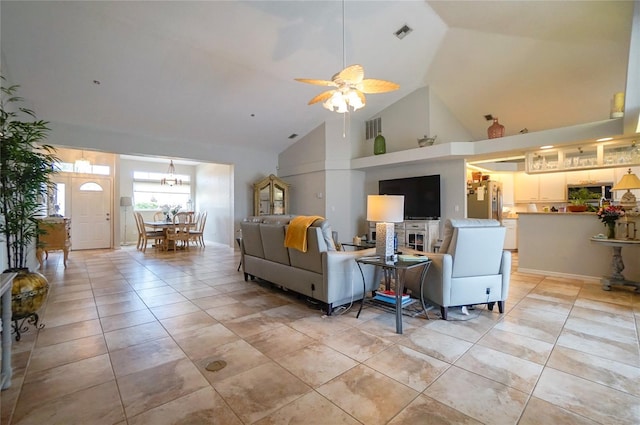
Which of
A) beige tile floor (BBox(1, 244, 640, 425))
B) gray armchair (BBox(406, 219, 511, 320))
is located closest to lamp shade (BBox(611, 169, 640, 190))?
beige tile floor (BBox(1, 244, 640, 425))

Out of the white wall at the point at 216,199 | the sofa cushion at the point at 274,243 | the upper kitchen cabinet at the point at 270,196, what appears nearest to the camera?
the sofa cushion at the point at 274,243

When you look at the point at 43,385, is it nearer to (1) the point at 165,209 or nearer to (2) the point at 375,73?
(2) the point at 375,73

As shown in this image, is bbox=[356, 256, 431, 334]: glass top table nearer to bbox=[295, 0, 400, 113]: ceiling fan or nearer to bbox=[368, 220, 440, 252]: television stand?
bbox=[295, 0, 400, 113]: ceiling fan

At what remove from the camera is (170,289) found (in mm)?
4211

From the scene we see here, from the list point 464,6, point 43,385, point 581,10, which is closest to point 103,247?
point 43,385

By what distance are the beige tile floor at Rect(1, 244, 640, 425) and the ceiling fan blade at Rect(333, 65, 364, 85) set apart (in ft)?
8.60

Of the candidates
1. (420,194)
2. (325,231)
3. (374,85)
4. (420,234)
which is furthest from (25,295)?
(420,194)

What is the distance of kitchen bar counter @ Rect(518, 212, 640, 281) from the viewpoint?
15.2 feet

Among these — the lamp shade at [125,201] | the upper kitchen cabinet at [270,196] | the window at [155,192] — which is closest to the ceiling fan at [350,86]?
the upper kitchen cabinet at [270,196]

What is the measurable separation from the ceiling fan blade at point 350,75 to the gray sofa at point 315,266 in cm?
162

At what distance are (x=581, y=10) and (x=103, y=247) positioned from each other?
1174 centimetres

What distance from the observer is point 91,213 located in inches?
332

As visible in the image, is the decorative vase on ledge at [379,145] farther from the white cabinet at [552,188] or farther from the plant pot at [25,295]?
the plant pot at [25,295]

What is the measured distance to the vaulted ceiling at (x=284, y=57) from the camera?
4094 mm
